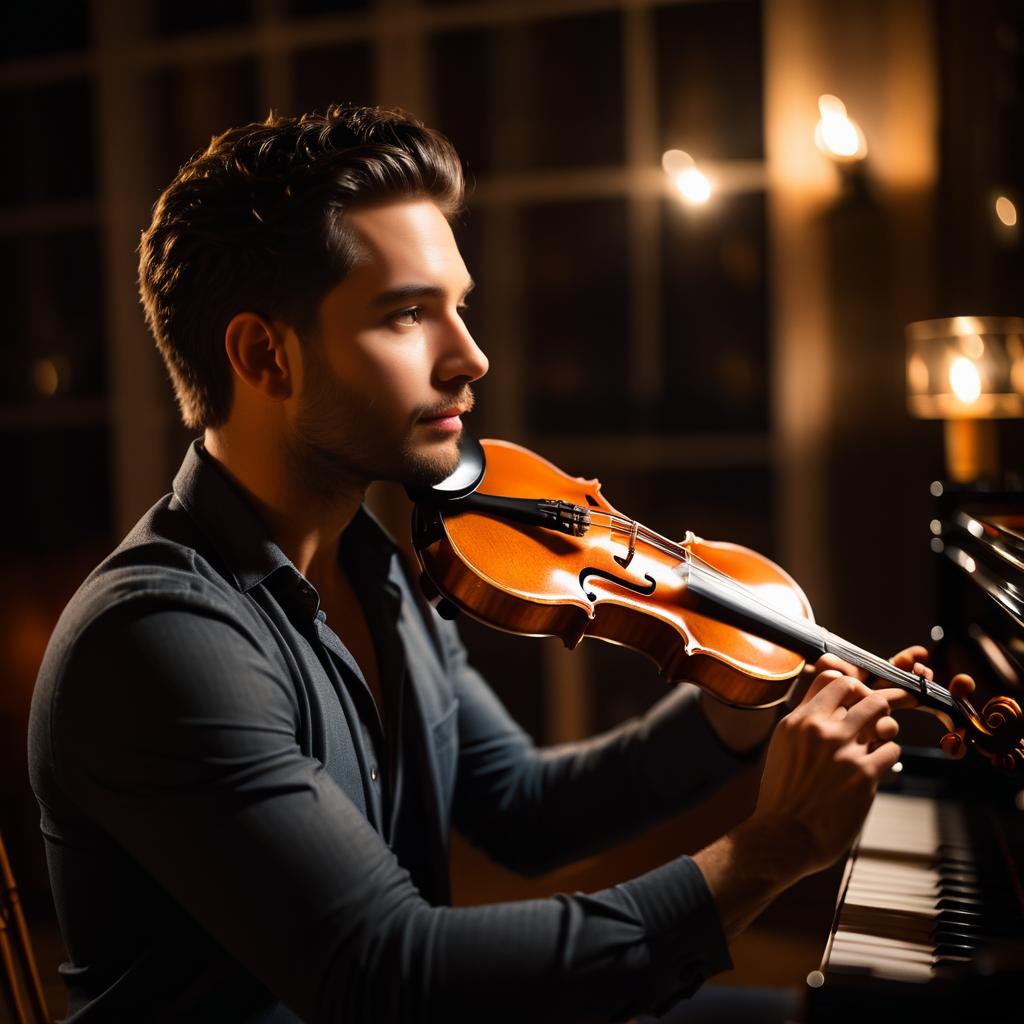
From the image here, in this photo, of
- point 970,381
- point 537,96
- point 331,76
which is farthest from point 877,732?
point 331,76

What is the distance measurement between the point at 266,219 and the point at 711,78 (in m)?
1.84

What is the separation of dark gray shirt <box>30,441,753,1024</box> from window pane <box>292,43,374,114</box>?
76.9 inches

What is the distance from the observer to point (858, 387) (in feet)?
7.93

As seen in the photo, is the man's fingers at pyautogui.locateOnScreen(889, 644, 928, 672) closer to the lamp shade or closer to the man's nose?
the man's nose

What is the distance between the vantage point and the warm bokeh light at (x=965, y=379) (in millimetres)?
1901

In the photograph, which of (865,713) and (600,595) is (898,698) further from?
(600,595)

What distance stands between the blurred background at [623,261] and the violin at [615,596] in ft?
3.15

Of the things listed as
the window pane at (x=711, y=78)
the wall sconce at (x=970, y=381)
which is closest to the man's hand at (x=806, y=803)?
the wall sconce at (x=970, y=381)

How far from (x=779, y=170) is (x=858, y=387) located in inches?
21.1

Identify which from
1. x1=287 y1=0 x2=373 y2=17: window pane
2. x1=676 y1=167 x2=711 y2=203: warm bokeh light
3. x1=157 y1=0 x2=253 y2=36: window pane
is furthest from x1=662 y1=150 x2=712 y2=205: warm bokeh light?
x1=157 y1=0 x2=253 y2=36: window pane

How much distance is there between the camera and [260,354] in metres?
1.14

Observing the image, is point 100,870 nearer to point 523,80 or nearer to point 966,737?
point 966,737

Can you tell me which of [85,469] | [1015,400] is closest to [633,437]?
[1015,400]

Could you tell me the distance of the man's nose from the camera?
1.13m
